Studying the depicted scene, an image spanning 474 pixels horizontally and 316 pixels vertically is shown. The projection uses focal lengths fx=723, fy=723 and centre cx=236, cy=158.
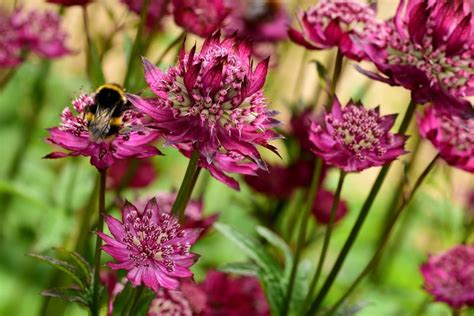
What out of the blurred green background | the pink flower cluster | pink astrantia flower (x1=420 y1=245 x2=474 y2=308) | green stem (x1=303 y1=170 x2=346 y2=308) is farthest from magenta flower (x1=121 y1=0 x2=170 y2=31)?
pink astrantia flower (x1=420 y1=245 x2=474 y2=308)

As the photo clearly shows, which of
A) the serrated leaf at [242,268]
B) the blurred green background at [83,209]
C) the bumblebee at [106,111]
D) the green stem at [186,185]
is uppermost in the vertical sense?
the bumblebee at [106,111]

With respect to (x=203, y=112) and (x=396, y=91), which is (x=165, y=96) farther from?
(x=396, y=91)

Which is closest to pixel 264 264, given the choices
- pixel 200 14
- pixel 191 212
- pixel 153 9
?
pixel 191 212

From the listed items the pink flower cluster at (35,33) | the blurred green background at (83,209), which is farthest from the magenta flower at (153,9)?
the pink flower cluster at (35,33)

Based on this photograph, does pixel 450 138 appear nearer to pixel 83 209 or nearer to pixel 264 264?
pixel 264 264

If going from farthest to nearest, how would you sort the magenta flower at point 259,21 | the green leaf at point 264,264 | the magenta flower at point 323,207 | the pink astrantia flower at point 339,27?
the magenta flower at point 259,21 → the magenta flower at point 323,207 → the green leaf at point 264,264 → the pink astrantia flower at point 339,27

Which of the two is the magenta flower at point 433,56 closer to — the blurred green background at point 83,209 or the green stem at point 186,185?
the green stem at point 186,185
